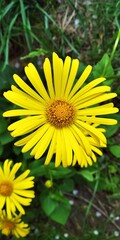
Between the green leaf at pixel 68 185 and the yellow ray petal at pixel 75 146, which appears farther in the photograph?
the green leaf at pixel 68 185

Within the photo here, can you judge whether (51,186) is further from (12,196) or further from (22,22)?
(22,22)

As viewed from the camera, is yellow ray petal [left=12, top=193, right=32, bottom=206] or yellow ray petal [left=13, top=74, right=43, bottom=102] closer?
yellow ray petal [left=13, top=74, right=43, bottom=102]

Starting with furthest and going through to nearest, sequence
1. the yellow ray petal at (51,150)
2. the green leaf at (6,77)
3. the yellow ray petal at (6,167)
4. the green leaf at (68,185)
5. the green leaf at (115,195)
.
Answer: the green leaf at (115,195) → the green leaf at (68,185) → the green leaf at (6,77) → the yellow ray petal at (6,167) → the yellow ray petal at (51,150)

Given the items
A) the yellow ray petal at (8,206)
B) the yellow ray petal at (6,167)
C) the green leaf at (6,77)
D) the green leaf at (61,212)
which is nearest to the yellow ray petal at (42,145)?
the yellow ray petal at (6,167)

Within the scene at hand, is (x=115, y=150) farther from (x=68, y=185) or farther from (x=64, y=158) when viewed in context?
(x=64, y=158)

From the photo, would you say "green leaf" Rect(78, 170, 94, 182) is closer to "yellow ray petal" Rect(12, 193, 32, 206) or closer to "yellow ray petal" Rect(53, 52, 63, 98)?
"yellow ray petal" Rect(12, 193, 32, 206)

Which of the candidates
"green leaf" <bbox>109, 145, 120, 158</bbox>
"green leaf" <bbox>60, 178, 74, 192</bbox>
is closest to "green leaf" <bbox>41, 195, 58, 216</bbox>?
"green leaf" <bbox>60, 178, 74, 192</bbox>

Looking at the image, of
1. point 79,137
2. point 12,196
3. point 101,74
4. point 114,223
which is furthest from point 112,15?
point 114,223

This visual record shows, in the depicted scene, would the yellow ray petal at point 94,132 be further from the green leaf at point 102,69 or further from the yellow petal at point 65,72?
the green leaf at point 102,69
